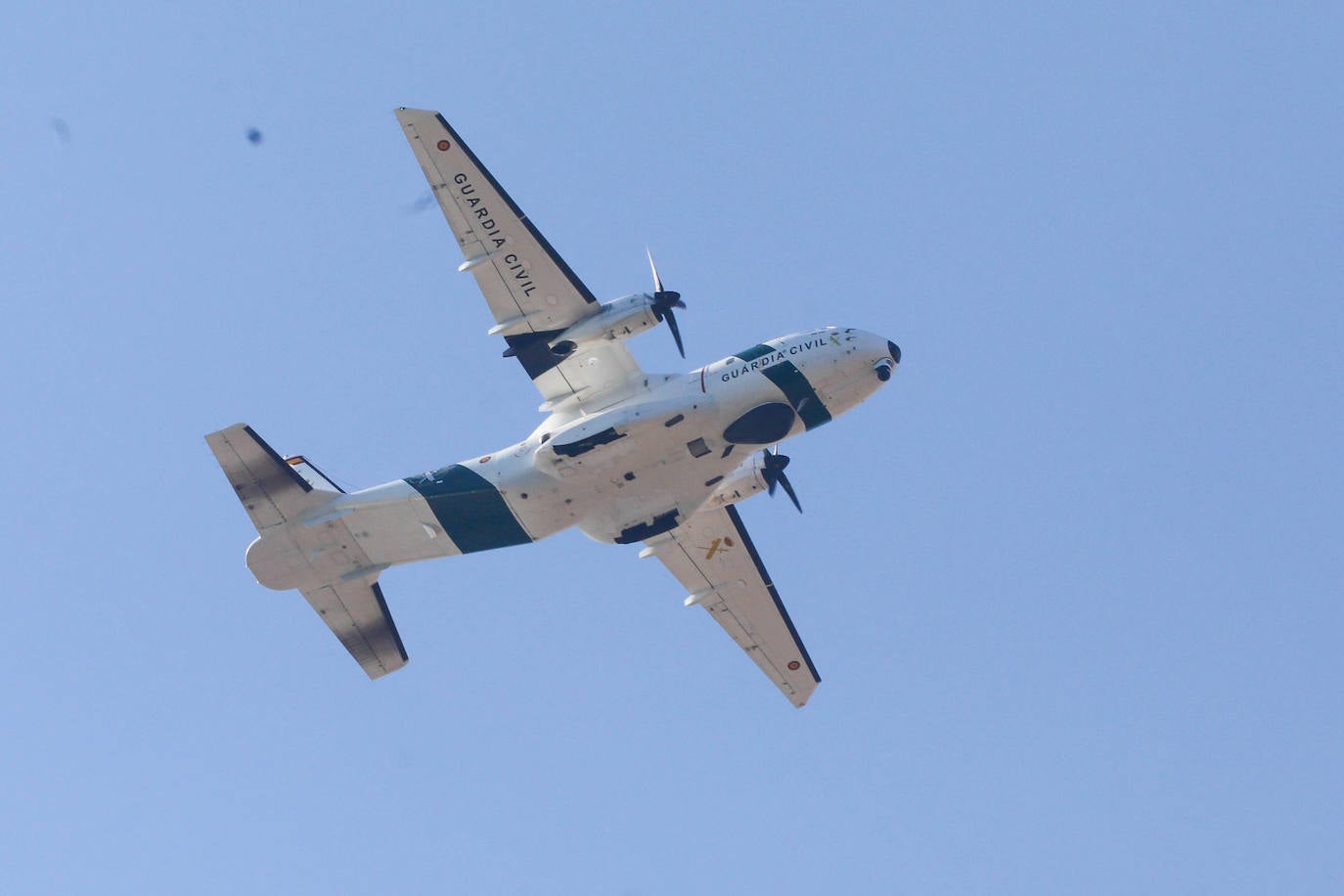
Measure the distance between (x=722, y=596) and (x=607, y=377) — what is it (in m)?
7.20

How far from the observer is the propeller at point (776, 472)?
40750mm

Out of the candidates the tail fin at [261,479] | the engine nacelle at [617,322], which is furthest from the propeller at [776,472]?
the tail fin at [261,479]

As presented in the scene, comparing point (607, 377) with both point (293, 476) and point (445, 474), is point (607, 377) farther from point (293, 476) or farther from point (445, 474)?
point (293, 476)

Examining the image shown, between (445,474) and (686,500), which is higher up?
(445,474)

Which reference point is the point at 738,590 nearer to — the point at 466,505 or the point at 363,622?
the point at 466,505

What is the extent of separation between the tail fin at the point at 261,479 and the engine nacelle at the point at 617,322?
628 cm

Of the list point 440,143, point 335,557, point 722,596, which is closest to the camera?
point 440,143

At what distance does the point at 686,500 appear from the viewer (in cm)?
3931

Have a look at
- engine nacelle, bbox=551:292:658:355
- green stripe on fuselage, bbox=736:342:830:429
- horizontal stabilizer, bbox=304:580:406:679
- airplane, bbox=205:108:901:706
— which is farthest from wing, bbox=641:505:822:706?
horizontal stabilizer, bbox=304:580:406:679

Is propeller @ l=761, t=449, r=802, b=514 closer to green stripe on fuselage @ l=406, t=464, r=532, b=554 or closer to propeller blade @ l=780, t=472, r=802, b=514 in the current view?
propeller blade @ l=780, t=472, r=802, b=514

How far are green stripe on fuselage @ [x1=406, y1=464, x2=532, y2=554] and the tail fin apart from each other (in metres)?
2.23

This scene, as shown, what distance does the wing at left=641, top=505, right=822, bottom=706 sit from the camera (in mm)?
42125

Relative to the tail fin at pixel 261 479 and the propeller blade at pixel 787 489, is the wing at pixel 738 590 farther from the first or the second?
the tail fin at pixel 261 479

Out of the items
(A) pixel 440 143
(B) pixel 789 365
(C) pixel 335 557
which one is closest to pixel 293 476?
(C) pixel 335 557
